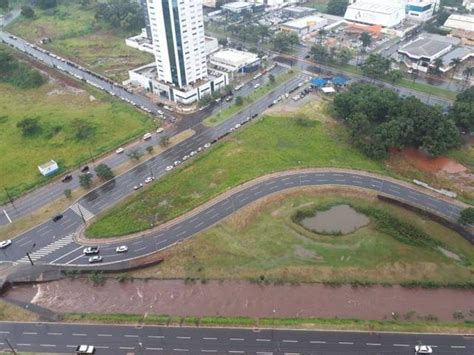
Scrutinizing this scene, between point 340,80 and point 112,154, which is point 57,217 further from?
point 340,80

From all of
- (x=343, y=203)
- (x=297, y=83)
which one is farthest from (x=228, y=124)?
(x=343, y=203)

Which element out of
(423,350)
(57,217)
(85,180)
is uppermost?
(85,180)

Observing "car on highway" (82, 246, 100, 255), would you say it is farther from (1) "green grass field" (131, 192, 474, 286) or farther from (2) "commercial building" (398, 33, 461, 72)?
(2) "commercial building" (398, 33, 461, 72)

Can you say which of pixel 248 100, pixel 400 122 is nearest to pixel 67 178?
pixel 248 100

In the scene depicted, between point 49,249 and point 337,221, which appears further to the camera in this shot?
point 337,221

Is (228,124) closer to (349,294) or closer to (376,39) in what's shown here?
(349,294)

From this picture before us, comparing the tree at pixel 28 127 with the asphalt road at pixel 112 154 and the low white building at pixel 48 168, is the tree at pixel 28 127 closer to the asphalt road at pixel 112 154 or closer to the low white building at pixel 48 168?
the low white building at pixel 48 168
